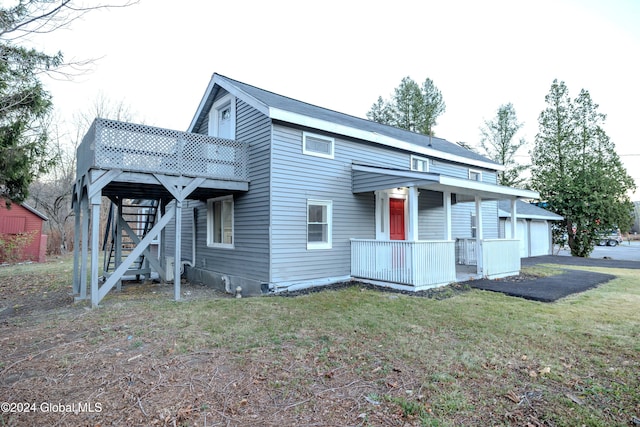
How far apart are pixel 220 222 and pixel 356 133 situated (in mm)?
5034

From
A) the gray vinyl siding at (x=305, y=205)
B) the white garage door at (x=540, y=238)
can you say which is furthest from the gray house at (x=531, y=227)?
the gray vinyl siding at (x=305, y=205)

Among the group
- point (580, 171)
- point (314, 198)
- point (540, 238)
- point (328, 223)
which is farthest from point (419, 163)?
point (580, 171)

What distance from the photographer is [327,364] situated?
152 inches

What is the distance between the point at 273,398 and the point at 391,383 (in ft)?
3.95

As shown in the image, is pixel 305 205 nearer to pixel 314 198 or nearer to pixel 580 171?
pixel 314 198

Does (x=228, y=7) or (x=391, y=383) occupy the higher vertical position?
(x=228, y=7)

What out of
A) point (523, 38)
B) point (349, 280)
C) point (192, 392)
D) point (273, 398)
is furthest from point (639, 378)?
point (523, 38)

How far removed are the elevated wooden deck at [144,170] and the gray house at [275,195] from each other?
1.0 inches

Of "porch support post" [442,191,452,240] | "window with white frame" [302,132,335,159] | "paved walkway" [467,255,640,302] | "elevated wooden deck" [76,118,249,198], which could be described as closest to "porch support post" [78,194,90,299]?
"elevated wooden deck" [76,118,249,198]

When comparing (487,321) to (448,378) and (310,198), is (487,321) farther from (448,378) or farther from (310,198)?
(310,198)

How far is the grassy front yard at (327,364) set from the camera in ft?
9.38

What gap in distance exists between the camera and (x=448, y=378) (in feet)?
11.4

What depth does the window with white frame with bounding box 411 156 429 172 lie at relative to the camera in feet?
38.8

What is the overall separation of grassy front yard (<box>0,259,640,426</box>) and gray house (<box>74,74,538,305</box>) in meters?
1.83
